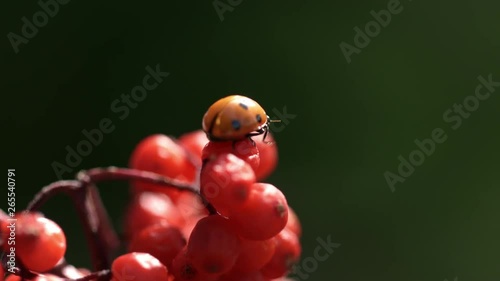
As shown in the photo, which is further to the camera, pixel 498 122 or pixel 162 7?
pixel 162 7

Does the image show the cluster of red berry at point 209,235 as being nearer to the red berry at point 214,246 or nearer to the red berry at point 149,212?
the red berry at point 214,246

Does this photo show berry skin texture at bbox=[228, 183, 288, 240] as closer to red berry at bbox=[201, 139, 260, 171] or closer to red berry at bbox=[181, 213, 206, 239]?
red berry at bbox=[201, 139, 260, 171]

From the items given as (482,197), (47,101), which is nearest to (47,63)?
(47,101)

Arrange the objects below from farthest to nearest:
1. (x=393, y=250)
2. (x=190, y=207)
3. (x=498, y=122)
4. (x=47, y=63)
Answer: (x=47, y=63) < (x=498, y=122) < (x=393, y=250) < (x=190, y=207)

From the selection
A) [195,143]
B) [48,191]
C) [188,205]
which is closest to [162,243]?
[48,191]

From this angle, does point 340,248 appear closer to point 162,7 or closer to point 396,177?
point 396,177

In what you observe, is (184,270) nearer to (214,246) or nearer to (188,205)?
(214,246)

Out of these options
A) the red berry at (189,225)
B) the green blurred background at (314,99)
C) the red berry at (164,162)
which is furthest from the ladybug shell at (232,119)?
the green blurred background at (314,99)
